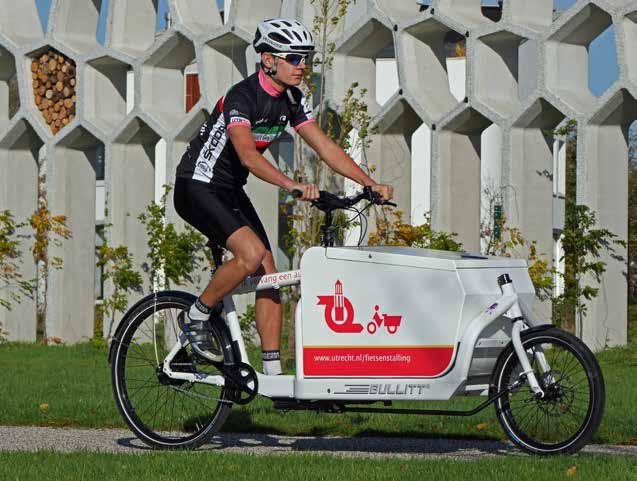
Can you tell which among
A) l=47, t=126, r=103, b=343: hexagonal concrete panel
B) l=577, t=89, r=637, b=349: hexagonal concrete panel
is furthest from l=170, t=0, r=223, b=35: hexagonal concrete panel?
l=577, t=89, r=637, b=349: hexagonal concrete panel

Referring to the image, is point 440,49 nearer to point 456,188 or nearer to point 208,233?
point 456,188

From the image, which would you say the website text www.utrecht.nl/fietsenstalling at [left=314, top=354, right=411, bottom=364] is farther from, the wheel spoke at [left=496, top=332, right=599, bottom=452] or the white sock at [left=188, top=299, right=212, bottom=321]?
the white sock at [left=188, top=299, right=212, bottom=321]

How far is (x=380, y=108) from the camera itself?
11898 millimetres

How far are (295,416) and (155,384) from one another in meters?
1.10

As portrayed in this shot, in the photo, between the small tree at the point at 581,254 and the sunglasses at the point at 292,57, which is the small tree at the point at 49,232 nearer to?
the small tree at the point at 581,254

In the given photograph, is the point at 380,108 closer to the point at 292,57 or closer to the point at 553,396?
the point at 292,57

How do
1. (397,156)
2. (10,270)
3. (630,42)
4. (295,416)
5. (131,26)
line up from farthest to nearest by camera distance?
(10,270)
(131,26)
(397,156)
(630,42)
(295,416)

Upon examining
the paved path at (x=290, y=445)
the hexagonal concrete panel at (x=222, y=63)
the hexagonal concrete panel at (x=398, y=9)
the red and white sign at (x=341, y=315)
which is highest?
the hexagonal concrete panel at (x=398, y=9)

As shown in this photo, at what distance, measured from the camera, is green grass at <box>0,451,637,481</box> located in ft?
16.7

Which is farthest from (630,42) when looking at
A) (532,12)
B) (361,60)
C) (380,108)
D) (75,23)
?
(75,23)

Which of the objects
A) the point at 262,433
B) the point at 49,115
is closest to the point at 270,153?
the point at 49,115

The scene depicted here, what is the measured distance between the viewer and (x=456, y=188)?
1162 cm

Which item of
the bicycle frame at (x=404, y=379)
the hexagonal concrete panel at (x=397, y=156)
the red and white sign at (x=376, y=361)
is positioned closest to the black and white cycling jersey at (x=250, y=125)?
the bicycle frame at (x=404, y=379)

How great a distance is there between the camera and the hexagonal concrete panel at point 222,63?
1279 cm
